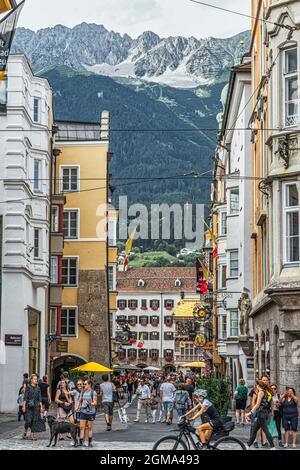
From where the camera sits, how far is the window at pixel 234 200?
188ft

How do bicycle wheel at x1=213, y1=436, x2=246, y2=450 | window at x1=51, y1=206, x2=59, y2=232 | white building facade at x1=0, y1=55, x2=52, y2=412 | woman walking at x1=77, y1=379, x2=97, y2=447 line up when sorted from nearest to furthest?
1. bicycle wheel at x1=213, y1=436, x2=246, y2=450
2. woman walking at x1=77, y1=379, x2=97, y2=447
3. white building facade at x1=0, y1=55, x2=52, y2=412
4. window at x1=51, y1=206, x2=59, y2=232

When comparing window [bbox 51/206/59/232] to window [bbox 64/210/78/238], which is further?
window [bbox 64/210/78/238]

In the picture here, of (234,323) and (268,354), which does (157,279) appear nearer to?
(234,323)

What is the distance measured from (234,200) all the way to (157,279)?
114 m

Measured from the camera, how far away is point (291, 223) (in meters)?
30.5

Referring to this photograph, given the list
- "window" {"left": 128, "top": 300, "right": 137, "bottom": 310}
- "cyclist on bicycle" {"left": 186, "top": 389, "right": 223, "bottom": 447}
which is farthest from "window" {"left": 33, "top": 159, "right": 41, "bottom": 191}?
"window" {"left": 128, "top": 300, "right": 137, "bottom": 310}

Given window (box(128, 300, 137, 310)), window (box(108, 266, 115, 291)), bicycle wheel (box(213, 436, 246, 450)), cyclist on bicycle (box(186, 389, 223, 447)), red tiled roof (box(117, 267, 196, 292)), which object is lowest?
bicycle wheel (box(213, 436, 246, 450))

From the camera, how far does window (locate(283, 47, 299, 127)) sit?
3069 cm

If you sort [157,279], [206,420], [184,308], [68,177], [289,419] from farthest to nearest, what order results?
[157,279] < [184,308] < [68,177] < [289,419] < [206,420]

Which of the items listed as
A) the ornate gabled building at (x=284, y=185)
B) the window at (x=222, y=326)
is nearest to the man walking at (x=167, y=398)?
the ornate gabled building at (x=284, y=185)

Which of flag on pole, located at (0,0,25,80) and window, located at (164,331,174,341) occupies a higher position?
flag on pole, located at (0,0,25,80)

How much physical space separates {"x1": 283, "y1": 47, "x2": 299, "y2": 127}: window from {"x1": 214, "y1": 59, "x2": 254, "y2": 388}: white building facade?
54.1 ft

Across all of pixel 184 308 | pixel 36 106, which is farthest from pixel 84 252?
pixel 184 308

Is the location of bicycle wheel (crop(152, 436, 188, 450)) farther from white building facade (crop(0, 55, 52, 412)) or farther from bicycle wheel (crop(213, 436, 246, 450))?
white building facade (crop(0, 55, 52, 412))
